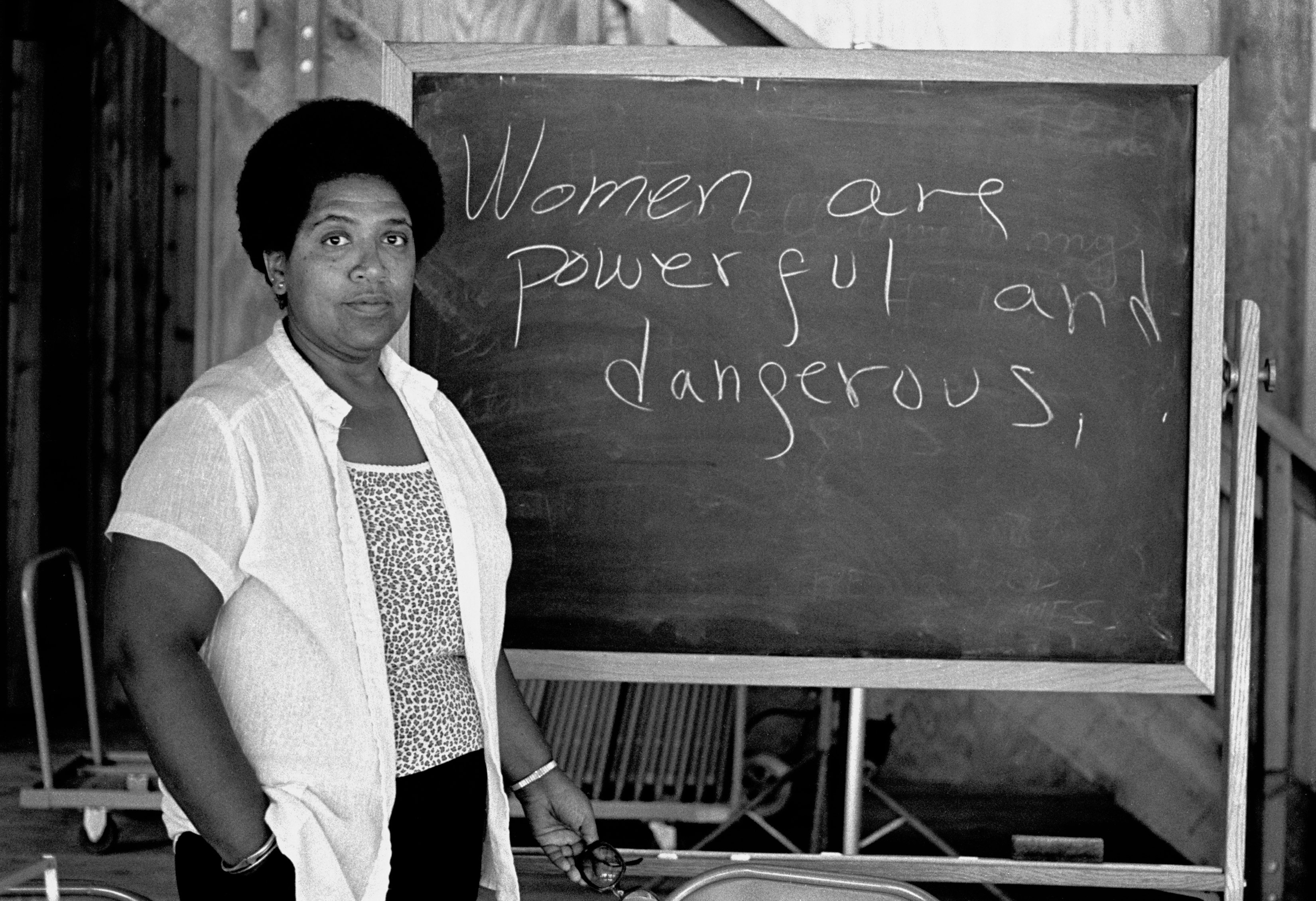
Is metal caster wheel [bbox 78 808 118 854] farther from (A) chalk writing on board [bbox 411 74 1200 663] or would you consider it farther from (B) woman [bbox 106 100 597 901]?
(B) woman [bbox 106 100 597 901]

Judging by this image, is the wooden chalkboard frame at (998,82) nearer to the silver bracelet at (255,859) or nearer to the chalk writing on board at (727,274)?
the chalk writing on board at (727,274)

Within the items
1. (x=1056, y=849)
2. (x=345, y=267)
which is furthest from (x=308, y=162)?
(x=1056, y=849)

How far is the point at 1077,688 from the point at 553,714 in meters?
1.99

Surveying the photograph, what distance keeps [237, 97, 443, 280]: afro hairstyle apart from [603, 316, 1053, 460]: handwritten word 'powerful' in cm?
76

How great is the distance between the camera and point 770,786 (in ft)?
12.9

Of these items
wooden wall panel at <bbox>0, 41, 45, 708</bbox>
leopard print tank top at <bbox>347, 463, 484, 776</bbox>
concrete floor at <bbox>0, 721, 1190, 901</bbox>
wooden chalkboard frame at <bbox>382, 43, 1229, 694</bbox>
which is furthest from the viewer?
wooden wall panel at <bbox>0, 41, 45, 708</bbox>

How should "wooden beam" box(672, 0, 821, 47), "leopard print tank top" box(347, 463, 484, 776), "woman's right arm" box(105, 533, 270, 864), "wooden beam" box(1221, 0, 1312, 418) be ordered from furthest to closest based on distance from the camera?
1. "wooden beam" box(1221, 0, 1312, 418)
2. "wooden beam" box(672, 0, 821, 47)
3. "leopard print tank top" box(347, 463, 484, 776)
4. "woman's right arm" box(105, 533, 270, 864)

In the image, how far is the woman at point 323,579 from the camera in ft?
5.05

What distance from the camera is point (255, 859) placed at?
1.58m

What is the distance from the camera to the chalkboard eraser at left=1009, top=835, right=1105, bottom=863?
2.88 meters

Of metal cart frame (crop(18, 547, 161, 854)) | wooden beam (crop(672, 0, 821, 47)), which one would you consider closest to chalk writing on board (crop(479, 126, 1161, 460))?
wooden beam (crop(672, 0, 821, 47))

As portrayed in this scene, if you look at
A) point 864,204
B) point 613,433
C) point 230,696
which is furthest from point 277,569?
point 864,204

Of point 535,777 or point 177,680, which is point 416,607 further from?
point 535,777

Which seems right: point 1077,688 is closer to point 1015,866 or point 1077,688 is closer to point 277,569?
point 1015,866
